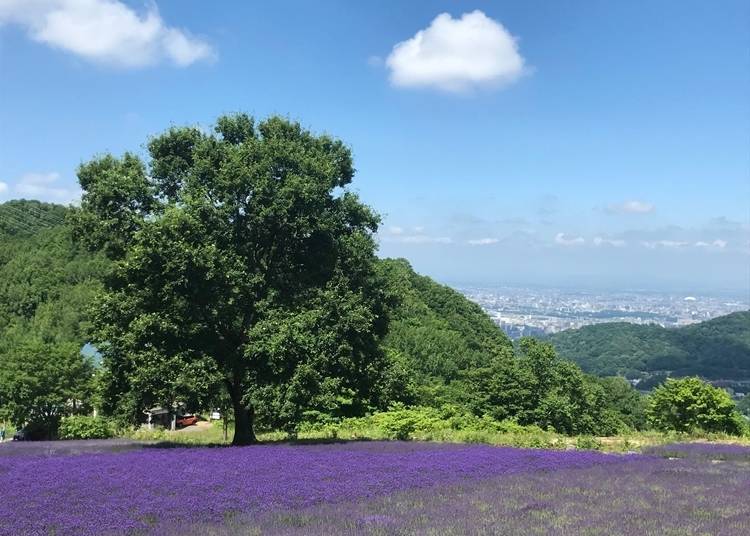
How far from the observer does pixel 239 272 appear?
64.9 ft

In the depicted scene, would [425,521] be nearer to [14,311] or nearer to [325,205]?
[325,205]

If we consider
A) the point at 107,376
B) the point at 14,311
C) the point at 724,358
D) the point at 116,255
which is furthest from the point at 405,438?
the point at 724,358

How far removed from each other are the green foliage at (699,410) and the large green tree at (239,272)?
55.0 feet

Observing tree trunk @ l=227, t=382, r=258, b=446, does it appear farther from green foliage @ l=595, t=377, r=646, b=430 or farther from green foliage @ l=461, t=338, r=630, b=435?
green foliage @ l=595, t=377, r=646, b=430

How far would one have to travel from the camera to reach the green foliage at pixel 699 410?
29.0 m

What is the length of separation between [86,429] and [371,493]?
89.0ft

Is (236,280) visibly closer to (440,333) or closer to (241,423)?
(241,423)

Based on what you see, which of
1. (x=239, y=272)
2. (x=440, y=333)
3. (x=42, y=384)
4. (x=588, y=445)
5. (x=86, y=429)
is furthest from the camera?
(x=440, y=333)

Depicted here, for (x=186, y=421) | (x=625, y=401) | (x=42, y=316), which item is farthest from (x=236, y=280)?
(x=42, y=316)

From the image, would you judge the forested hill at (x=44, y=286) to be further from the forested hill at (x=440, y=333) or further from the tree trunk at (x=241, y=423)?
the tree trunk at (x=241, y=423)

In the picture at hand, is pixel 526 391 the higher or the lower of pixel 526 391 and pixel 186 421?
the higher

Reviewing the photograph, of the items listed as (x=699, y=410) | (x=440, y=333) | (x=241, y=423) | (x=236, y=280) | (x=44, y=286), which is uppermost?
(x=44, y=286)

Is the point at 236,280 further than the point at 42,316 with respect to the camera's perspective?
No

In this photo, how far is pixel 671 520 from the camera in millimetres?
10008
